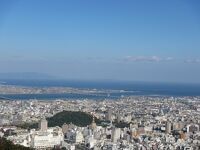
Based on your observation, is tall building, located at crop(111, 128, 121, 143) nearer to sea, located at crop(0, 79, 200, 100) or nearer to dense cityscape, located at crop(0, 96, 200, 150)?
dense cityscape, located at crop(0, 96, 200, 150)

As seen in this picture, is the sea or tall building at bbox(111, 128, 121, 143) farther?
the sea

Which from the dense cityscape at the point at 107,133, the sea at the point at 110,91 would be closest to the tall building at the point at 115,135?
the dense cityscape at the point at 107,133

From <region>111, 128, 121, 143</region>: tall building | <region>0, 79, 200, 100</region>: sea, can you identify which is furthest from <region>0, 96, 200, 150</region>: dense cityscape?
<region>0, 79, 200, 100</region>: sea

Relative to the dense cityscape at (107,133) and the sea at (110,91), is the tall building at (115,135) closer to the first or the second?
the dense cityscape at (107,133)

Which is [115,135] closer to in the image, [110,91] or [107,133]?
[107,133]

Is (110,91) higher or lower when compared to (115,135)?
higher

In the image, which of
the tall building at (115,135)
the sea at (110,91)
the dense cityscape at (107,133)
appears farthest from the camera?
the sea at (110,91)

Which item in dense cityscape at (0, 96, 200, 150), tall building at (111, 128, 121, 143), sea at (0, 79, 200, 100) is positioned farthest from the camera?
sea at (0, 79, 200, 100)

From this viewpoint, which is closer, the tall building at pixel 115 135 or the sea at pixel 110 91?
the tall building at pixel 115 135

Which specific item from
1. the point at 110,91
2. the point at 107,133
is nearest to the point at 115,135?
the point at 107,133

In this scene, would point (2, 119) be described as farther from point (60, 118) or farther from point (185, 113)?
point (185, 113)

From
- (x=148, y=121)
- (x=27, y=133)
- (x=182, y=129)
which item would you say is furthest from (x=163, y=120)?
(x=27, y=133)
